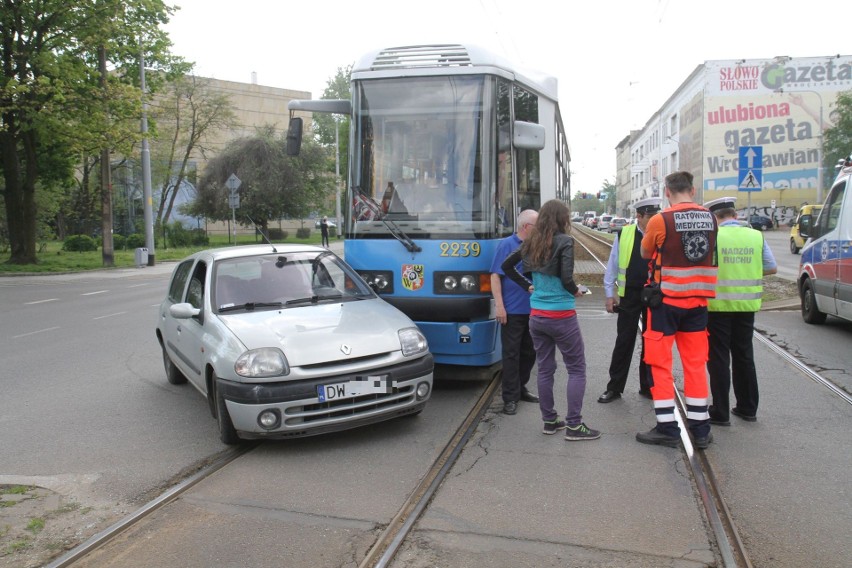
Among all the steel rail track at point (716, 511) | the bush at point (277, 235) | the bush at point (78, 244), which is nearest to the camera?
the steel rail track at point (716, 511)

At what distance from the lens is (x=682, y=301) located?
16.1 feet

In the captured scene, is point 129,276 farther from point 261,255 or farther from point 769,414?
point 769,414

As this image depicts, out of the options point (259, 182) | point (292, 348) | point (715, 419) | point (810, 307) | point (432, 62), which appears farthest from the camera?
point (259, 182)

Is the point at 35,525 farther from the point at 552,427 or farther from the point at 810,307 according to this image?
the point at 810,307

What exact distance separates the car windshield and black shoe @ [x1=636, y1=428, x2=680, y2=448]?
2648mm

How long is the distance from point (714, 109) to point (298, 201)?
39.3m

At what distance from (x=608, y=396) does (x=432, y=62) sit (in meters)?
3.61

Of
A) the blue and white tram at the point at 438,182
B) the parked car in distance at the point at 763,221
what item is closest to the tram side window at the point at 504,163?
the blue and white tram at the point at 438,182

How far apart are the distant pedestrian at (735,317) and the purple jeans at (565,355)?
1.17 metres

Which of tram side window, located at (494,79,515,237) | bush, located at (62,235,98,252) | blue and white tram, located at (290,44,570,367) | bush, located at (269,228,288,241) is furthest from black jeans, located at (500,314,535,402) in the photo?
bush, located at (269,228,288,241)

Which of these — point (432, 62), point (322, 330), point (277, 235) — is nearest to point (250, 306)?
point (322, 330)

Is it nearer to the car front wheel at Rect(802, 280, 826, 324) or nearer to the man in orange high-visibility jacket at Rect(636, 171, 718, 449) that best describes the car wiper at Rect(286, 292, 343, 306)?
the man in orange high-visibility jacket at Rect(636, 171, 718, 449)

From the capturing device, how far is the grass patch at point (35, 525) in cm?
378

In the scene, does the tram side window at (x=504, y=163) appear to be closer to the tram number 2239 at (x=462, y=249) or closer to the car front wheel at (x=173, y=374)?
the tram number 2239 at (x=462, y=249)
